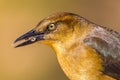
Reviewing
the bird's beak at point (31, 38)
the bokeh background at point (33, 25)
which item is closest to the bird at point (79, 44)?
the bird's beak at point (31, 38)

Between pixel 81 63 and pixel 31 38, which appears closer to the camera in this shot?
pixel 81 63

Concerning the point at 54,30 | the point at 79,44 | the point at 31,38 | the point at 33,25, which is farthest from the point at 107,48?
the point at 33,25

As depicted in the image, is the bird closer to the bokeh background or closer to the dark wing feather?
the dark wing feather

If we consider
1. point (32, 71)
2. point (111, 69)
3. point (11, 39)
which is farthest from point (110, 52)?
point (11, 39)

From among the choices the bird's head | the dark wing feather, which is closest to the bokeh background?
the dark wing feather

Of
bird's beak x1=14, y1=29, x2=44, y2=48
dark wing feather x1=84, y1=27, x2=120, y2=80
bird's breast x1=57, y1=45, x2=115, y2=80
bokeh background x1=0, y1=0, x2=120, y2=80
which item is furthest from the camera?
bokeh background x1=0, y1=0, x2=120, y2=80

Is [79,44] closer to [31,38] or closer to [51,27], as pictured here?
[51,27]

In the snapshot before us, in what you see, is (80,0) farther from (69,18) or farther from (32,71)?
(69,18)
